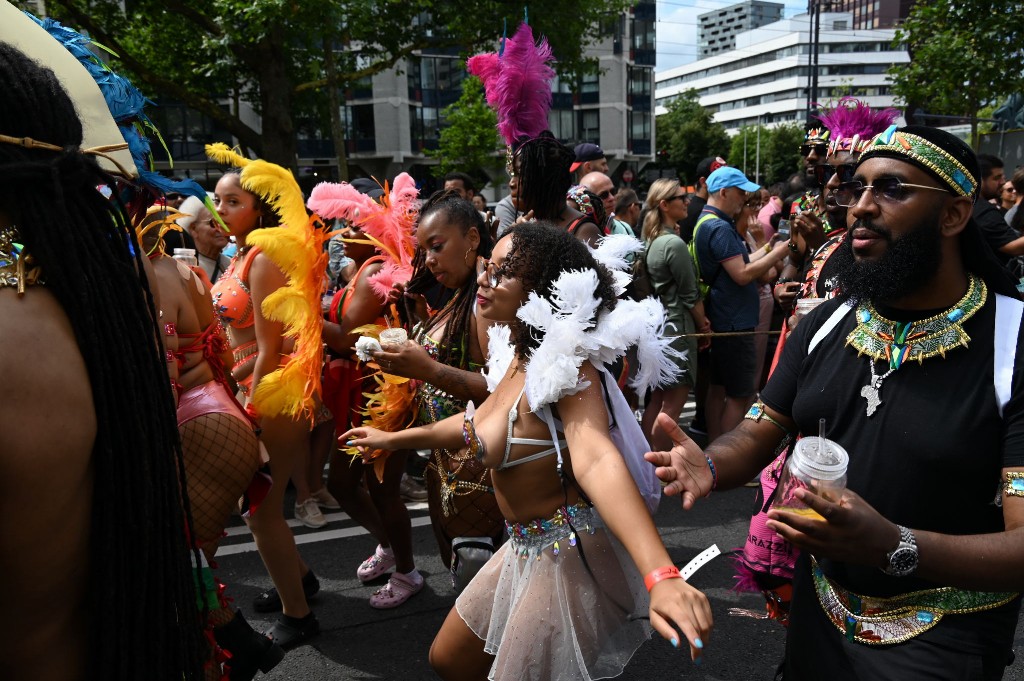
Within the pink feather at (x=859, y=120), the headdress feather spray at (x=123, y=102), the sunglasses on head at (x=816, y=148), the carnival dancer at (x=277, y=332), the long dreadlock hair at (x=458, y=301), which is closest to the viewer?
the headdress feather spray at (x=123, y=102)

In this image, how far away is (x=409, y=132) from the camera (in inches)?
1719

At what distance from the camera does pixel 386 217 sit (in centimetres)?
424

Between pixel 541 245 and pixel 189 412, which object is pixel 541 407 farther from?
pixel 189 412

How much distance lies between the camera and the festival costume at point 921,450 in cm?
172

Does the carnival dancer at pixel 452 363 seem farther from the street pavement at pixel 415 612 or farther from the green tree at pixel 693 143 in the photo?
the green tree at pixel 693 143

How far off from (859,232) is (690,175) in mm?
64620

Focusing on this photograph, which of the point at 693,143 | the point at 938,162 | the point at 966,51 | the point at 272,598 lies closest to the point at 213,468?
the point at 272,598

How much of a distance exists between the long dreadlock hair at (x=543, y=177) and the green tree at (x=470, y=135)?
29.1 meters

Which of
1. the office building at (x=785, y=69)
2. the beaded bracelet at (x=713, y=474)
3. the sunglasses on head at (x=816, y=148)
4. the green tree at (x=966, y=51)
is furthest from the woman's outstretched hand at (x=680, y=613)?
the office building at (x=785, y=69)

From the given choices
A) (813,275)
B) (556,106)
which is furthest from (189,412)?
(556,106)

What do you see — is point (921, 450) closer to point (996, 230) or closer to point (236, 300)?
point (236, 300)

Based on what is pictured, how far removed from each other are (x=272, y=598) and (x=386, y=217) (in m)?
2.13

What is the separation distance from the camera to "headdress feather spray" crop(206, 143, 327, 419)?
3.69 m

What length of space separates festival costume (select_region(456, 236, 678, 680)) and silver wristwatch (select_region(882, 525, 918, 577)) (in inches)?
36.2
